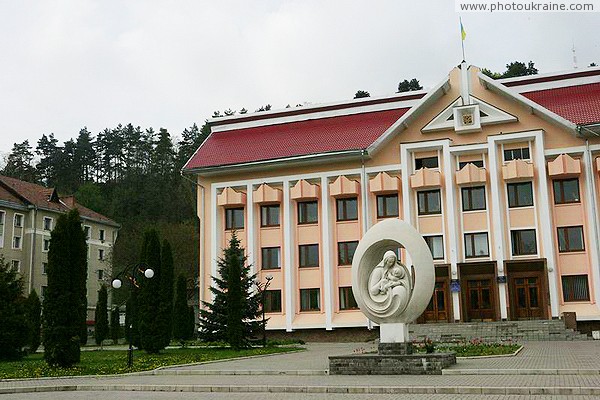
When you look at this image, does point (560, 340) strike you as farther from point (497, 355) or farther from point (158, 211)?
point (158, 211)

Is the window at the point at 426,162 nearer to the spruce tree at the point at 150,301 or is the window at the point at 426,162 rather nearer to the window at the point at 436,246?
the window at the point at 436,246

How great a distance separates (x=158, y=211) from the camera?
71.4 meters

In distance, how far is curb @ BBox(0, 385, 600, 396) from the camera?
12367 millimetres

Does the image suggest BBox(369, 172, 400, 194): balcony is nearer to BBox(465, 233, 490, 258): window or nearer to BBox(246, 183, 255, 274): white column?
BBox(465, 233, 490, 258): window

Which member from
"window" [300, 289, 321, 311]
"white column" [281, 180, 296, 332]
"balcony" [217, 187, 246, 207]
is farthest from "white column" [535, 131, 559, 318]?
"balcony" [217, 187, 246, 207]

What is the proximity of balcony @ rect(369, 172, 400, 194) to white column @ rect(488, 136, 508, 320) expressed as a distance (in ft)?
16.0

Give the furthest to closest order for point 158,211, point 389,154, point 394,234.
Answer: point 158,211 → point 389,154 → point 394,234

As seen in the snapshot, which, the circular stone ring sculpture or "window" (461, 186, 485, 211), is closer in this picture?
the circular stone ring sculpture

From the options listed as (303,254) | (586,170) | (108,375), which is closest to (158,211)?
(303,254)

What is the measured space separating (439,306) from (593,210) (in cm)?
890

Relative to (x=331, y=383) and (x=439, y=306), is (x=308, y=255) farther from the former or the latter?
(x=331, y=383)

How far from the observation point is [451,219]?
34875 millimetres

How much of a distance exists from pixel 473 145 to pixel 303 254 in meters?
11.0

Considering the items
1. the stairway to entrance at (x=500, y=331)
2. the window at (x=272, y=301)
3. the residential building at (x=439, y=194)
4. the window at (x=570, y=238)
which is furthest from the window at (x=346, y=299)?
the window at (x=570, y=238)
